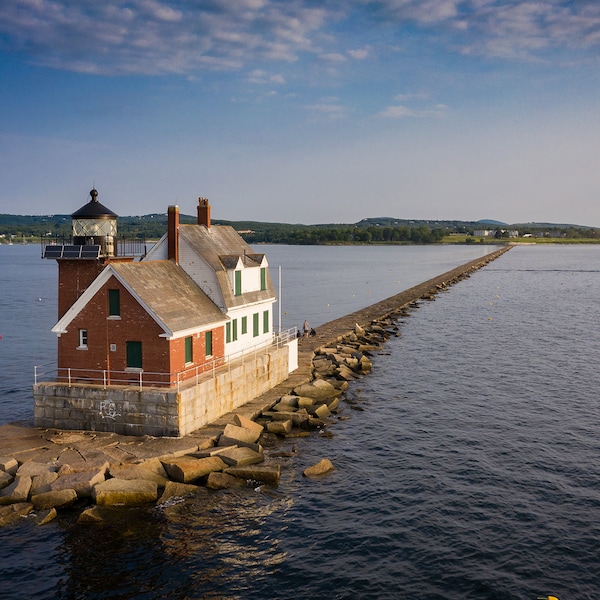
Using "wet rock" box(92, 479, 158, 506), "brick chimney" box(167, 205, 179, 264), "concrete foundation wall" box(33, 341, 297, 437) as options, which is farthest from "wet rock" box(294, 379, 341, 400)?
"wet rock" box(92, 479, 158, 506)

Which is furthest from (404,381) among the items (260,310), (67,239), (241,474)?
(67,239)

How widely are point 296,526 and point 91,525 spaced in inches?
270

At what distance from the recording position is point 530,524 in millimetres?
22906

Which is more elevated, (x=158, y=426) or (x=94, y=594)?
(x=158, y=426)

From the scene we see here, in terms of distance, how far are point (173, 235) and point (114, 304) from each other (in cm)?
634

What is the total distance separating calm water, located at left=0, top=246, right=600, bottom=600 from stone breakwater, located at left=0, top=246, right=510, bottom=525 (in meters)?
0.70

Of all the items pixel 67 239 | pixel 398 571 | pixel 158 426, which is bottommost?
pixel 398 571

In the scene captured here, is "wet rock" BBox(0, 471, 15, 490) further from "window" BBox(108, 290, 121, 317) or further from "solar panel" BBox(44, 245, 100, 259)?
"solar panel" BBox(44, 245, 100, 259)

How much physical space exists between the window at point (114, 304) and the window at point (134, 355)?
147cm

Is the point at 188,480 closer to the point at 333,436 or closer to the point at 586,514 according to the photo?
the point at 333,436

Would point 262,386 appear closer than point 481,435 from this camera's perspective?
No

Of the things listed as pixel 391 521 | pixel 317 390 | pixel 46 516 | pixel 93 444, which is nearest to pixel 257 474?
pixel 391 521

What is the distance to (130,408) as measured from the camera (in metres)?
28.1

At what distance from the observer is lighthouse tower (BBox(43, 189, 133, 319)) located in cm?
3058
